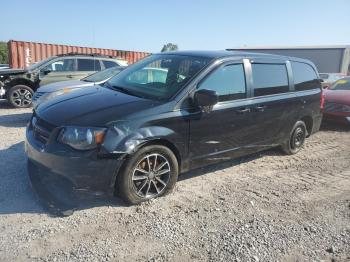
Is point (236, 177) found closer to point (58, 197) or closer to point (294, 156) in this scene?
point (294, 156)

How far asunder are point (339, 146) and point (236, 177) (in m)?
3.41

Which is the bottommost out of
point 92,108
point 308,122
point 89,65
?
point 308,122

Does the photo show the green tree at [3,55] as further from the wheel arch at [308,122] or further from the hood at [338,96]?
the wheel arch at [308,122]

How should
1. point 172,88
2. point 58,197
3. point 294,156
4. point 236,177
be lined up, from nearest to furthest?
point 58,197, point 172,88, point 236,177, point 294,156

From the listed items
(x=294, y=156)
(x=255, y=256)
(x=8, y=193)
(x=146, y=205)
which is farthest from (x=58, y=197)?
(x=294, y=156)

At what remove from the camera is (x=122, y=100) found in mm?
4523

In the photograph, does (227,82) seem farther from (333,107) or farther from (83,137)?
(333,107)

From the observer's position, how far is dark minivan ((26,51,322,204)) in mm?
3936

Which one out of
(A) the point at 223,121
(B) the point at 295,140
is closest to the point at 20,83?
(A) the point at 223,121

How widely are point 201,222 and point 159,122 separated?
4.08 ft

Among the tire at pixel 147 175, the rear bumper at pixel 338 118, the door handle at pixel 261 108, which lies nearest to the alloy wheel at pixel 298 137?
the door handle at pixel 261 108

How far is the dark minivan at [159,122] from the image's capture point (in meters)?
3.94

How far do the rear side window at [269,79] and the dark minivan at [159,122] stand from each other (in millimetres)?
17

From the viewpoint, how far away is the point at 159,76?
511cm
